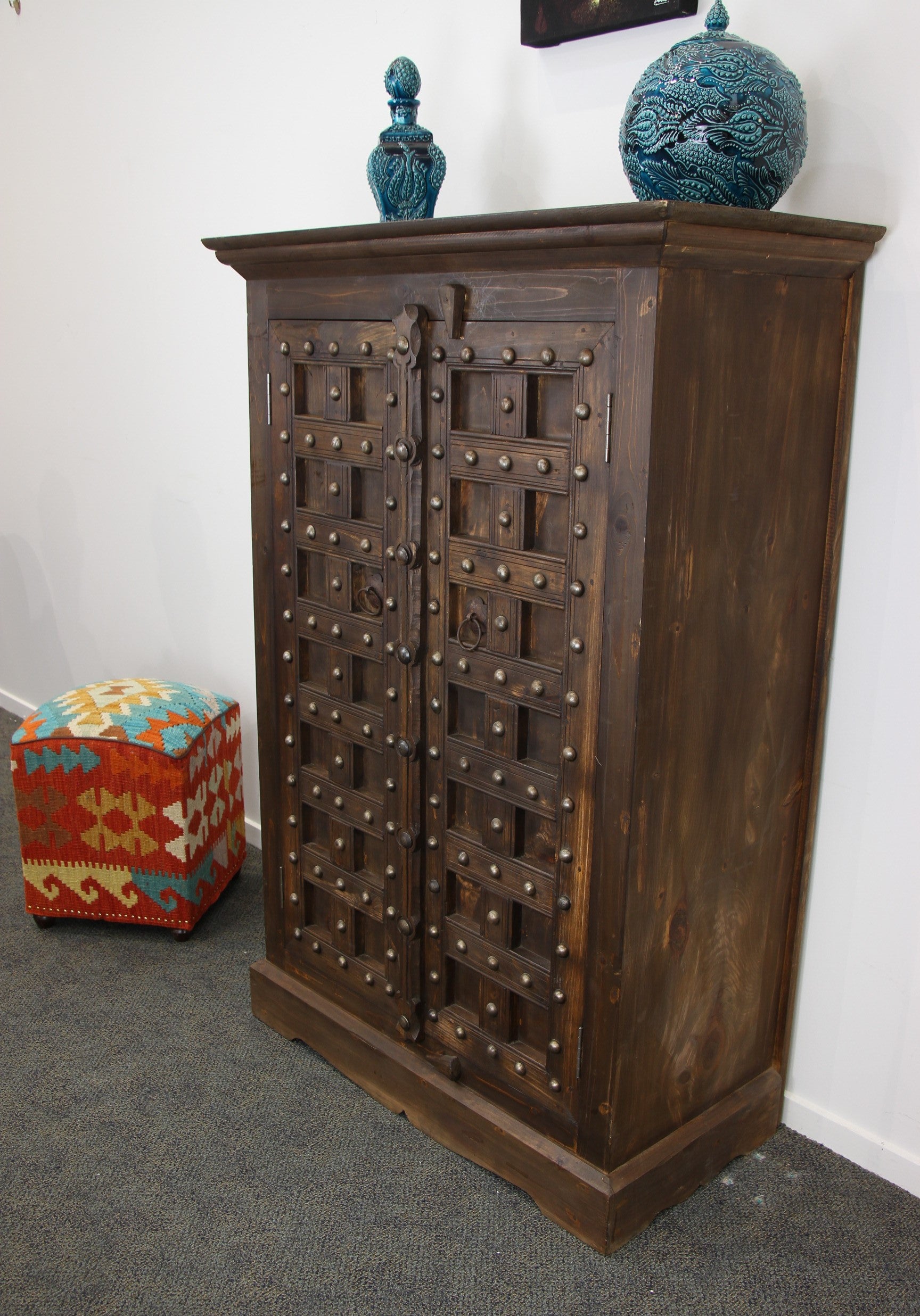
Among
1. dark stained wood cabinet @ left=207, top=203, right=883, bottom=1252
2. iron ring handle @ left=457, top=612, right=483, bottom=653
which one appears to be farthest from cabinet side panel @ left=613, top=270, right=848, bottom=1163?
iron ring handle @ left=457, top=612, right=483, bottom=653

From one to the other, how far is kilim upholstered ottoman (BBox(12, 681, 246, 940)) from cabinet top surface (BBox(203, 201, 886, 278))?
115 centimetres

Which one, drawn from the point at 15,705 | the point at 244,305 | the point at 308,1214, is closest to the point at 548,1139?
the point at 308,1214

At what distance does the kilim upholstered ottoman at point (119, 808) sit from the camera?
8.20ft

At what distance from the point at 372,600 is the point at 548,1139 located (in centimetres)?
89

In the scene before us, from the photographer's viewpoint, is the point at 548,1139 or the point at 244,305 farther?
the point at 244,305

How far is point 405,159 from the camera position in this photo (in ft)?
6.05

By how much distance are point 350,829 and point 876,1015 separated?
36.8 inches

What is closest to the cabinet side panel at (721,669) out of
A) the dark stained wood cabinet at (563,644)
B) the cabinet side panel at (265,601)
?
the dark stained wood cabinet at (563,644)

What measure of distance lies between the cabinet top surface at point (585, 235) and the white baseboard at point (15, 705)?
8.44 feet

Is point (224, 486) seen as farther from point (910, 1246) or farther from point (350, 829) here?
point (910, 1246)

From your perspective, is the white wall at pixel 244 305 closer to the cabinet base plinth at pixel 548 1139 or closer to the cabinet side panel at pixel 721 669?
the cabinet side panel at pixel 721 669

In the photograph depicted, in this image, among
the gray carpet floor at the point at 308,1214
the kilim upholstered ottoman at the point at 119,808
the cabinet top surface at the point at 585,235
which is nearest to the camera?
the cabinet top surface at the point at 585,235

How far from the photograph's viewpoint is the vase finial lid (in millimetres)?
1542

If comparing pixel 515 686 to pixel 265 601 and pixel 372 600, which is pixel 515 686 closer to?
pixel 372 600
